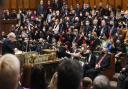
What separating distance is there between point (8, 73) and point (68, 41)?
46.2 ft

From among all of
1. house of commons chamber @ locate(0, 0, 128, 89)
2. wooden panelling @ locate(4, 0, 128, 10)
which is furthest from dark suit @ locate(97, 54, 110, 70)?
wooden panelling @ locate(4, 0, 128, 10)

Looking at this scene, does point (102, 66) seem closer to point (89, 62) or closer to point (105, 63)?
point (105, 63)

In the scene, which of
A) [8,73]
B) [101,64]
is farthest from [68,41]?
[8,73]

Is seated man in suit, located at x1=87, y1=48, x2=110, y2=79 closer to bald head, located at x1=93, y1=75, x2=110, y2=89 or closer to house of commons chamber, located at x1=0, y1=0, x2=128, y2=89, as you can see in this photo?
house of commons chamber, located at x1=0, y1=0, x2=128, y2=89

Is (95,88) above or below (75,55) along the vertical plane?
above

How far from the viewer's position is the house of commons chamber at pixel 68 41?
276 cm

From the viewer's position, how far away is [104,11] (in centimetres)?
1791

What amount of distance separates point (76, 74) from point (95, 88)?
0.29 metres

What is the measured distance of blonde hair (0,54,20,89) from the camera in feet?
6.21

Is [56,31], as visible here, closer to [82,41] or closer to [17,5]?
[82,41]

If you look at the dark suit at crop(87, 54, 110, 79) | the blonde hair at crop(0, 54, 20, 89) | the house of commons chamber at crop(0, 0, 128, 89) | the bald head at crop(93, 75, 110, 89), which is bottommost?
the dark suit at crop(87, 54, 110, 79)

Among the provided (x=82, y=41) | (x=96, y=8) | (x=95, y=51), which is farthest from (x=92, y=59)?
(x=96, y=8)

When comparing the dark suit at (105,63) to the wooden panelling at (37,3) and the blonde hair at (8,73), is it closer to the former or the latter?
the wooden panelling at (37,3)

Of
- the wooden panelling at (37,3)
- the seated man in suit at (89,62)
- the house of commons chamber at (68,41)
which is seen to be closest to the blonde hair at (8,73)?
the house of commons chamber at (68,41)
